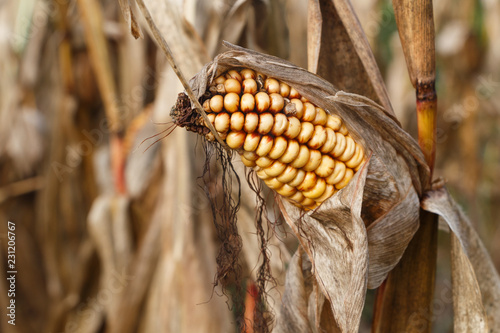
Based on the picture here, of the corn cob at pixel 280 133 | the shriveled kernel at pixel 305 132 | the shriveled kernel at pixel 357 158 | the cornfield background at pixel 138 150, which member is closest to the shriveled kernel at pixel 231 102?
the corn cob at pixel 280 133

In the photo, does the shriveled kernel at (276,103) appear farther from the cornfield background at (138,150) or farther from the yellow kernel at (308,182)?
the cornfield background at (138,150)

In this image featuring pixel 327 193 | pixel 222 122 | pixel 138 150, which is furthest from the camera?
pixel 138 150

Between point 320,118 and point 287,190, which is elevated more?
point 320,118

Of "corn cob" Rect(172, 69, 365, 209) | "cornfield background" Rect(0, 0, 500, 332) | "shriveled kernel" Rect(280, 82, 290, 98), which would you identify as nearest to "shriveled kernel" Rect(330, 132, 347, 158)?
"corn cob" Rect(172, 69, 365, 209)

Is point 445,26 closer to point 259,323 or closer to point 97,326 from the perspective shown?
point 259,323

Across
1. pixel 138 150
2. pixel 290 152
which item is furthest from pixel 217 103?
pixel 138 150

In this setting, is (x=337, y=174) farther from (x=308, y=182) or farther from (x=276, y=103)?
A: (x=276, y=103)

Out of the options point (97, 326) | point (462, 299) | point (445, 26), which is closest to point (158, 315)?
point (97, 326)

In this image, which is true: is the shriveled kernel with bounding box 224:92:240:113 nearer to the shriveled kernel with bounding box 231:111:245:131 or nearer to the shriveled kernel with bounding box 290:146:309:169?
the shriveled kernel with bounding box 231:111:245:131
